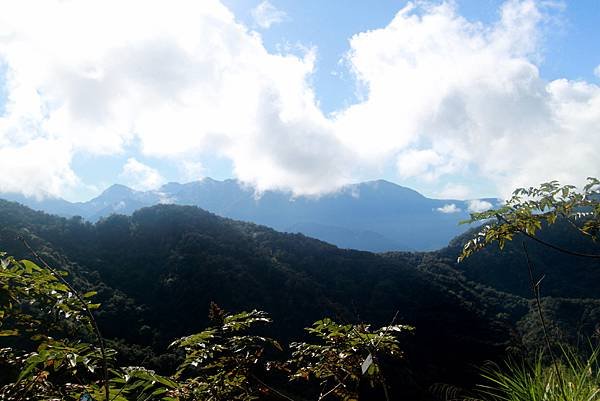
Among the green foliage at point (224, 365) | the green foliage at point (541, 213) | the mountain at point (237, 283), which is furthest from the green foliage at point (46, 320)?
the mountain at point (237, 283)

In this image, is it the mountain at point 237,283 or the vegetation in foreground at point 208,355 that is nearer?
the vegetation in foreground at point 208,355

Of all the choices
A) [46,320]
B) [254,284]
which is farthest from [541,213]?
[254,284]

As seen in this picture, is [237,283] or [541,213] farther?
[237,283]

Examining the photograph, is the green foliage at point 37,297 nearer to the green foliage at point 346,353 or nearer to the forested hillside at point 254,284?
the green foliage at point 346,353

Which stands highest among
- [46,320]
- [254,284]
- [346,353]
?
[46,320]

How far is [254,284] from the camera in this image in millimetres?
68688

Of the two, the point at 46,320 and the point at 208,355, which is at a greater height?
the point at 46,320

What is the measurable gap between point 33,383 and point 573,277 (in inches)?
4640

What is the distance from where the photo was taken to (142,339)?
5441 centimetres

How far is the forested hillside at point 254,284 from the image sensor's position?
57.3 m

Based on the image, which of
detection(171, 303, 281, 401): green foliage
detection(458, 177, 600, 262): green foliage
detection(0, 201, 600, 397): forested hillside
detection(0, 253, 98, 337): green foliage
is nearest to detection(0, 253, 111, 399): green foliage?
detection(0, 253, 98, 337): green foliage

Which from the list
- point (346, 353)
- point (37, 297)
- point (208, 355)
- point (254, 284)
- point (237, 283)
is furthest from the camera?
point (254, 284)

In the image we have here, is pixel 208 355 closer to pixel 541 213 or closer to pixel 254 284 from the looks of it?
pixel 541 213

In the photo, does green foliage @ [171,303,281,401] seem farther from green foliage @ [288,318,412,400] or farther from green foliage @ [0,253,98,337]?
green foliage @ [0,253,98,337]
